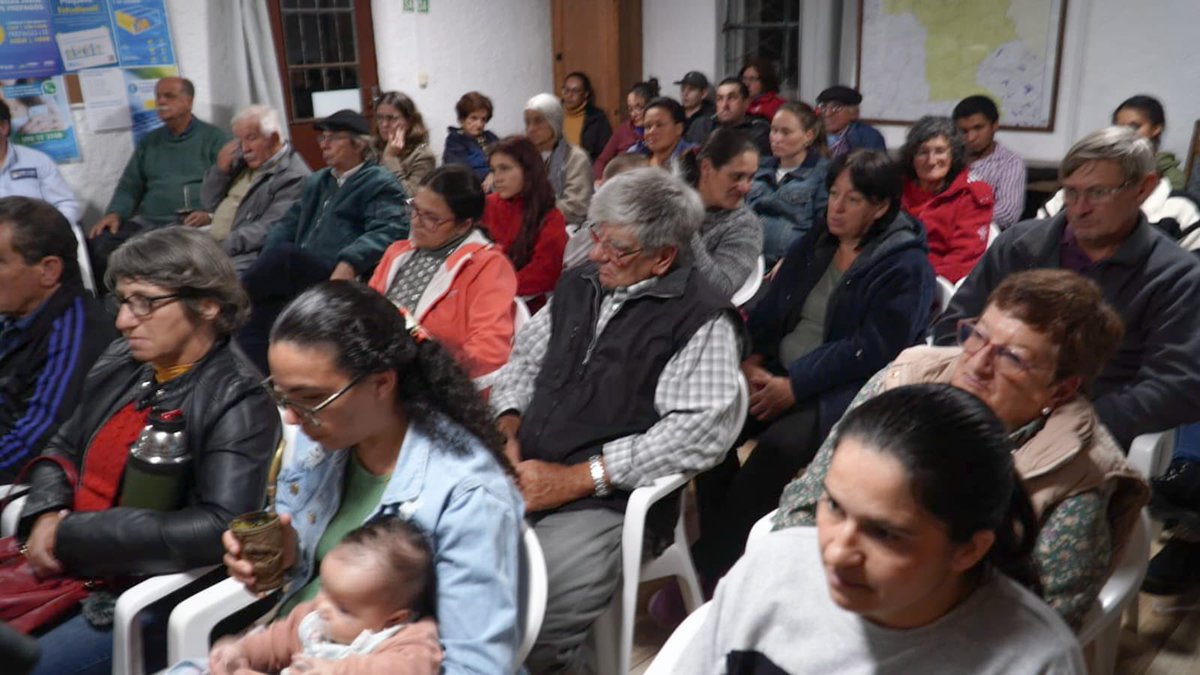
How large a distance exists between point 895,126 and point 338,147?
378cm

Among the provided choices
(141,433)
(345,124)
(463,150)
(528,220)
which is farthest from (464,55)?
(141,433)

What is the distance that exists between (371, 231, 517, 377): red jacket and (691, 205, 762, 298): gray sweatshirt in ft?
2.06

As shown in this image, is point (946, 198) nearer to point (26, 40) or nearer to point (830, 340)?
point (830, 340)

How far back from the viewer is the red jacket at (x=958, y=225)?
133 inches

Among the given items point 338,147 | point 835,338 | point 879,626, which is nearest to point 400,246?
point 338,147

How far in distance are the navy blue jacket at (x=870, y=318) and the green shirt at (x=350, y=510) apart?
1.34 meters

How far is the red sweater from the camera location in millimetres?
3432

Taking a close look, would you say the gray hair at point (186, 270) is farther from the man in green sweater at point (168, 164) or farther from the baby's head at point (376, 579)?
the man in green sweater at point (168, 164)

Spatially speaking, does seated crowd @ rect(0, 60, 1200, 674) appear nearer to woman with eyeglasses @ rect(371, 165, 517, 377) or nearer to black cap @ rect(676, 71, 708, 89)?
woman with eyeglasses @ rect(371, 165, 517, 377)

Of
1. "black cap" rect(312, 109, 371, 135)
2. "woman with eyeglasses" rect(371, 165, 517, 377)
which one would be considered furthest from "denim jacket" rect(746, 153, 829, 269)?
"black cap" rect(312, 109, 371, 135)

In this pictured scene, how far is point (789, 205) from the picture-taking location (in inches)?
147

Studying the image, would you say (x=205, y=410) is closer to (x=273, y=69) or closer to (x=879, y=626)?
(x=879, y=626)

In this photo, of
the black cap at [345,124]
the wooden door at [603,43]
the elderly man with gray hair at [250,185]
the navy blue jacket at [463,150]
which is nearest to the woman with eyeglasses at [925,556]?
the black cap at [345,124]

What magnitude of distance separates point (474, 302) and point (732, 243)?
0.86m
